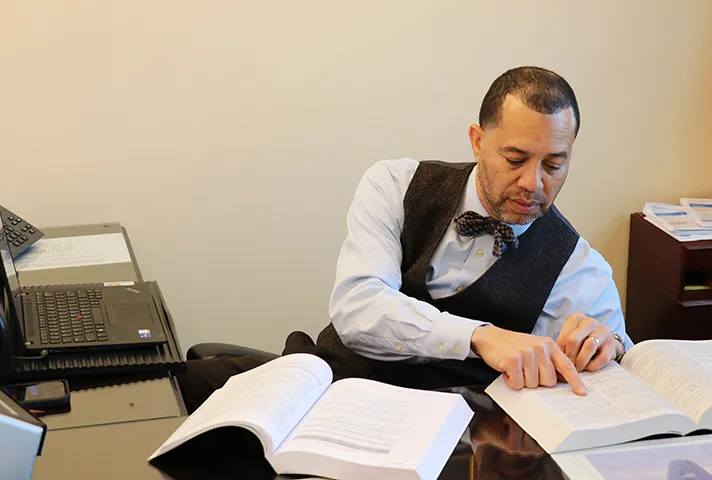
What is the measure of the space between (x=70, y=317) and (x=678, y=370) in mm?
1075

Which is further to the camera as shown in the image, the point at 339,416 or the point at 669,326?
the point at 669,326

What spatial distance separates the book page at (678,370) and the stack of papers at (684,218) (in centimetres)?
137

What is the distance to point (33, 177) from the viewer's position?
265 cm

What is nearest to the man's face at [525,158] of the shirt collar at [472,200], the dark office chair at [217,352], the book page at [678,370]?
the shirt collar at [472,200]

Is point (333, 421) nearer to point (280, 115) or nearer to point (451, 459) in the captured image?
point (451, 459)

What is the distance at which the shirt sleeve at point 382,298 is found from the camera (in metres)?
1.59

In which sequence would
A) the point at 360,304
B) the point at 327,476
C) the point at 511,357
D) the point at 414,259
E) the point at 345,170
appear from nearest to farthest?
1. the point at 327,476
2. the point at 511,357
3. the point at 360,304
4. the point at 414,259
5. the point at 345,170

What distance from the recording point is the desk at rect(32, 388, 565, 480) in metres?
1.11

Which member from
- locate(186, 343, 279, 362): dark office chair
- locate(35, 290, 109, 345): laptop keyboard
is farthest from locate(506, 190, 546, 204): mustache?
locate(35, 290, 109, 345): laptop keyboard

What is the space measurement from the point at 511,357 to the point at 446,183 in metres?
0.61

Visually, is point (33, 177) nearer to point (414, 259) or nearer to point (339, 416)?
point (414, 259)

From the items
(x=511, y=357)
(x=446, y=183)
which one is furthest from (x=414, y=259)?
(x=511, y=357)

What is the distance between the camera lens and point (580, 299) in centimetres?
180

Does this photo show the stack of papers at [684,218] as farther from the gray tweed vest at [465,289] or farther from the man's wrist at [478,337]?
the man's wrist at [478,337]
